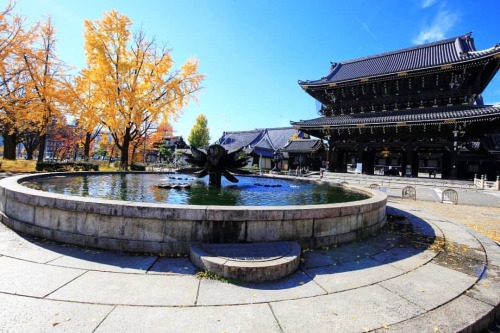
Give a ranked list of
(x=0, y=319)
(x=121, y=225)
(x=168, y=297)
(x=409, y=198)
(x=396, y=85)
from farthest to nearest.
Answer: (x=396, y=85)
(x=409, y=198)
(x=121, y=225)
(x=168, y=297)
(x=0, y=319)

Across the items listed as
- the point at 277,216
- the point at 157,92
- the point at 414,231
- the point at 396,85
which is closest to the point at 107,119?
the point at 157,92

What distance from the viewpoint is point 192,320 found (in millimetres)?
2664

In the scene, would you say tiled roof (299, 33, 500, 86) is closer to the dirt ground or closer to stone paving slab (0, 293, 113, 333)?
the dirt ground

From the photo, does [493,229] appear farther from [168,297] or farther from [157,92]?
[157,92]

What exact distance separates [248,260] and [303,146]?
36.3 metres

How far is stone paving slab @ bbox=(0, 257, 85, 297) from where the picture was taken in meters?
3.08

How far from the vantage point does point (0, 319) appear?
253 centimetres

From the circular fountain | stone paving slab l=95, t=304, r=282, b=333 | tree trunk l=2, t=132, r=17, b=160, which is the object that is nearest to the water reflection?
the circular fountain

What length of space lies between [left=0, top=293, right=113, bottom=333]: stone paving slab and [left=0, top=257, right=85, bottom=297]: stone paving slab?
0.53ft

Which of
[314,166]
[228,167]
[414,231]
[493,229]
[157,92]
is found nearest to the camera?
[414,231]

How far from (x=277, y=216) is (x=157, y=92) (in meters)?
21.2

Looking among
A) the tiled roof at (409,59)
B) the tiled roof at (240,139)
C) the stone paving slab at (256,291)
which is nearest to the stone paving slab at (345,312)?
the stone paving slab at (256,291)

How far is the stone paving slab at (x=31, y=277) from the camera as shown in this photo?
3080 mm

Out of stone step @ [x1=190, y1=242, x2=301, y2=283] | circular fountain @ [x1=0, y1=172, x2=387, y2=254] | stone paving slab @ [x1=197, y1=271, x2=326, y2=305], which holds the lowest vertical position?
stone paving slab @ [x1=197, y1=271, x2=326, y2=305]
